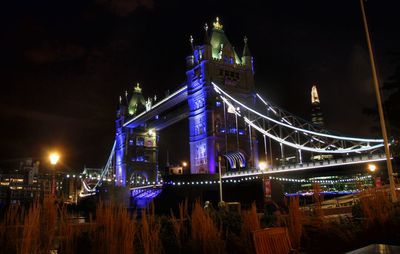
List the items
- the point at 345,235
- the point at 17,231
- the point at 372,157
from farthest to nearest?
the point at 372,157, the point at 345,235, the point at 17,231

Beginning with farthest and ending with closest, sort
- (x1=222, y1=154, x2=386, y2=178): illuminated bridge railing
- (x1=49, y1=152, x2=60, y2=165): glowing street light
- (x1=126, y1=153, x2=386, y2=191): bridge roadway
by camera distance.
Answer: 1. (x1=126, y1=153, x2=386, y2=191): bridge roadway
2. (x1=222, y1=154, x2=386, y2=178): illuminated bridge railing
3. (x1=49, y1=152, x2=60, y2=165): glowing street light

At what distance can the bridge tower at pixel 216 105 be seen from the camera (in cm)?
5406

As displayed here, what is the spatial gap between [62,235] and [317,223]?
6325 mm

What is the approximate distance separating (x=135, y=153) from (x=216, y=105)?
148 ft

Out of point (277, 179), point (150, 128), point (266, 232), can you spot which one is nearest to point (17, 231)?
point (266, 232)

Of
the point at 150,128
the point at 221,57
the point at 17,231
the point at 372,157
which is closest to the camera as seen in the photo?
the point at 17,231

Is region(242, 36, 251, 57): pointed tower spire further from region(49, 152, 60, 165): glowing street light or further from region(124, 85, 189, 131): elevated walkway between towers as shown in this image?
region(49, 152, 60, 165): glowing street light

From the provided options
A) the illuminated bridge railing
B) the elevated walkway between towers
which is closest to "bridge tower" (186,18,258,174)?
the elevated walkway between towers

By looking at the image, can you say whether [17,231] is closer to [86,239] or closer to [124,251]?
[86,239]

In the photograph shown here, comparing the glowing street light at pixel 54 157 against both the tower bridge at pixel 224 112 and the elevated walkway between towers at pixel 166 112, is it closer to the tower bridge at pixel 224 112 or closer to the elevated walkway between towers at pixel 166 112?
the tower bridge at pixel 224 112

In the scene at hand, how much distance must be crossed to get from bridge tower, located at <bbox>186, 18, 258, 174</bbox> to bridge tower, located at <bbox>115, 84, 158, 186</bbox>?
122 feet

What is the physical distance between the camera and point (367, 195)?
1167 cm

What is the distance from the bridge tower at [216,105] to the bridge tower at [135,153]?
1459 inches

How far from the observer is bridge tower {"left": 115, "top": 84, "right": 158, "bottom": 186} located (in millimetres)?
95000
